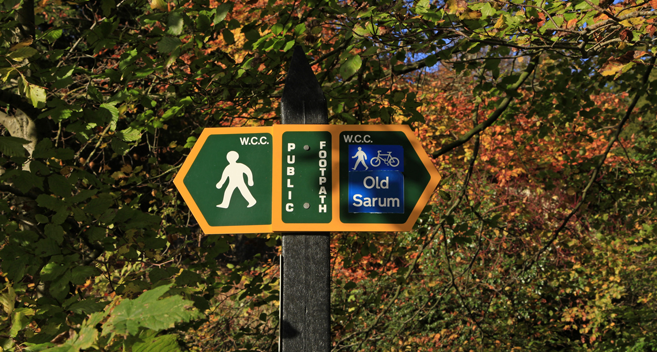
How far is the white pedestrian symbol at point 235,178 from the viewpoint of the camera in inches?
55.8

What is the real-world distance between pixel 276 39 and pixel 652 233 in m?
4.62

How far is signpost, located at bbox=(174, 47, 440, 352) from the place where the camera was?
1.38 meters

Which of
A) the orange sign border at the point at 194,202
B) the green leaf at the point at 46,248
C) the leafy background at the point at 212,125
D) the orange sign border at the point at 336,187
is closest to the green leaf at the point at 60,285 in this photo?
the leafy background at the point at 212,125

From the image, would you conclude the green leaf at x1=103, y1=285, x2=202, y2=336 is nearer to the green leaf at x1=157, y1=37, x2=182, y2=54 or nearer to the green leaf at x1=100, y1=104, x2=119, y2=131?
the green leaf at x1=157, y1=37, x2=182, y2=54

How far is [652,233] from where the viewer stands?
490 centimetres

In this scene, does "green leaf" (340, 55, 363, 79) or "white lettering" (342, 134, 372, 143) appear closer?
"white lettering" (342, 134, 372, 143)

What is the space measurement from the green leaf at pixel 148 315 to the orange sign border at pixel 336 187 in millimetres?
358

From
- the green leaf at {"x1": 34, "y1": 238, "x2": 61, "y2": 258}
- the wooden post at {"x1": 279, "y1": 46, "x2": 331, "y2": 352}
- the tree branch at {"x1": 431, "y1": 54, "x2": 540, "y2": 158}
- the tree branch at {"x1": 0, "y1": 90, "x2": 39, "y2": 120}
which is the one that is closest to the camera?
the wooden post at {"x1": 279, "y1": 46, "x2": 331, "y2": 352}

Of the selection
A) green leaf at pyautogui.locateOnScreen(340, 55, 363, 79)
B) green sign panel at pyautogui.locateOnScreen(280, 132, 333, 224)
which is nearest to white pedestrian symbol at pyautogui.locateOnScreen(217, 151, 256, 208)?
green sign panel at pyautogui.locateOnScreen(280, 132, 333, 224)

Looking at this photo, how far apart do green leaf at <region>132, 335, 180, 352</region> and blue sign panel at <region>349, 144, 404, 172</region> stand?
0.69m

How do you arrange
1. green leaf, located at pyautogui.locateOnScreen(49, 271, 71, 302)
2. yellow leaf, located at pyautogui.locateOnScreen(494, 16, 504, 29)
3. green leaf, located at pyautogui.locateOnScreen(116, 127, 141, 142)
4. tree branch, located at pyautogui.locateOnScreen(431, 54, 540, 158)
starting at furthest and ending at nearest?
tree branch, located at pyautogui.locateOnScreen(431, 54, 540, 158) < green leaf, located at pyautogui.locateOnScreen(116, 127, 141, 142) < yellow leaf, located at pyautogui.locateOnScreen(494, 16, 504, 29) < green leaf, located at pyautogui.locateOnScreen(49, 271, 71, 302)

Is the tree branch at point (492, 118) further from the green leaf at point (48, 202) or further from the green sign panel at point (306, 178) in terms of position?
the green leaf at point (48, 202)

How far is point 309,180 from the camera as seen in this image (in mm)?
1384

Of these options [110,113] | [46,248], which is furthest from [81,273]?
[110,113]
